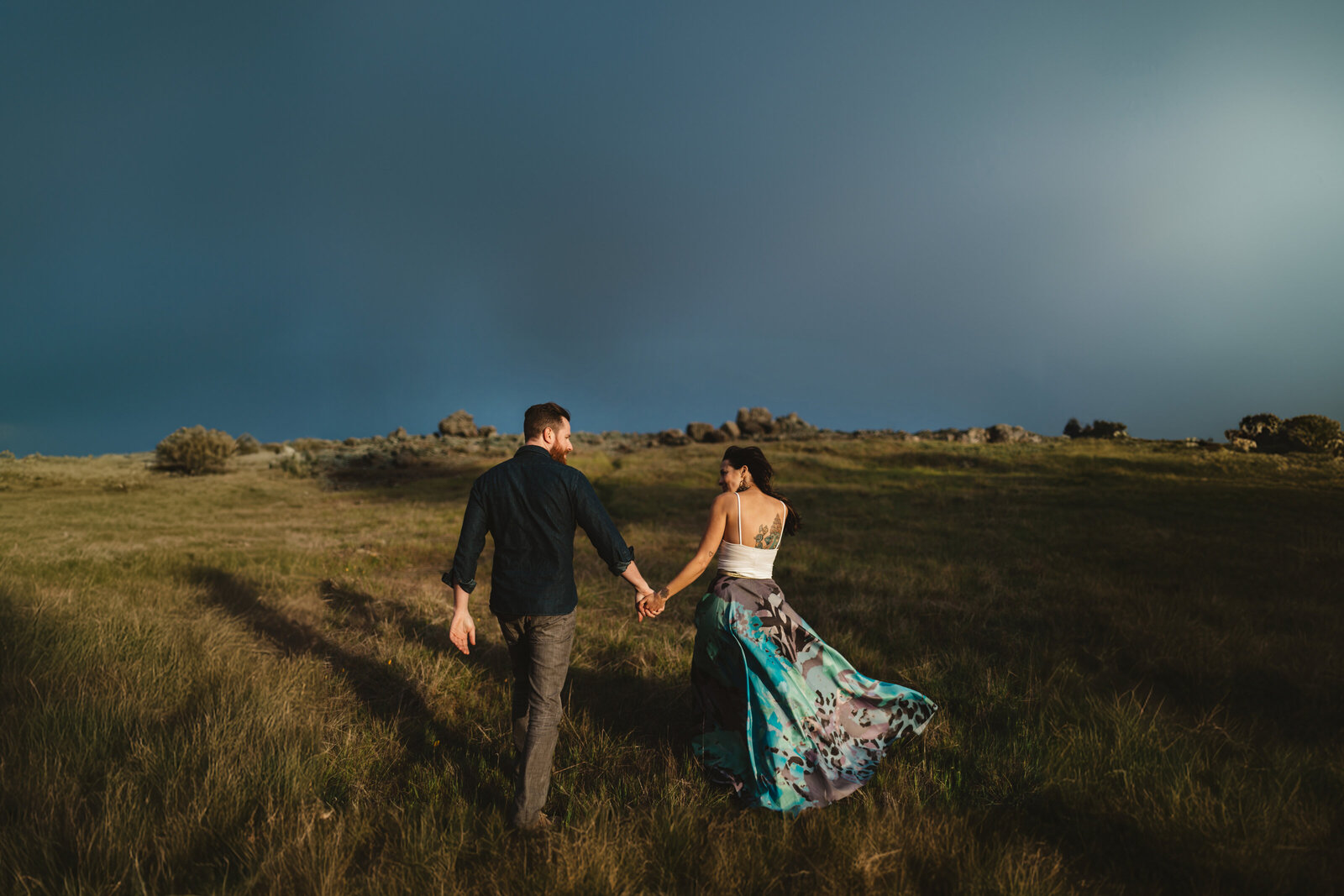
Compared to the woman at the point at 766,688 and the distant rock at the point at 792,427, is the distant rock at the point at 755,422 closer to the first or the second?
the distant rock at the point at 792,427

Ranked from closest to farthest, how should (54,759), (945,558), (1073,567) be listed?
(54,759) < (1073,567) < (945,558)

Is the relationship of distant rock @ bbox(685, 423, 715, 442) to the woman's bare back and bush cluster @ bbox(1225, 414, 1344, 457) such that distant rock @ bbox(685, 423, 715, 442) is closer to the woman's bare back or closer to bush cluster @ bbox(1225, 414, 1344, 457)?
bush cluster @ bbox(1225, 414, 1344, 457)

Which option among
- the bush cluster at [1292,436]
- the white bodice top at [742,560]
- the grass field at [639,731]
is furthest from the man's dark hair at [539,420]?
the bush cluster at [1292,436]

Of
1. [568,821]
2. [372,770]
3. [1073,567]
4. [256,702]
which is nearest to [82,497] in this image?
[256,702]

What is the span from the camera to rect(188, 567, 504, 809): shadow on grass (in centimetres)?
445

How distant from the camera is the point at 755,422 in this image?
75375 millimetres

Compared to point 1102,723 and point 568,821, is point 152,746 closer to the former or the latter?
point 568,821

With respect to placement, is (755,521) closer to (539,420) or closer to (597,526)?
(597,526)

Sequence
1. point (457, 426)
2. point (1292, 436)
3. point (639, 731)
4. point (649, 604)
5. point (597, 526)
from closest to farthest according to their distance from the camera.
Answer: point (597, 526) < point (649, 604) < point (639, 731) < point (1292, 436) < point (457, 426)

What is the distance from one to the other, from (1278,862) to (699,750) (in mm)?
3473

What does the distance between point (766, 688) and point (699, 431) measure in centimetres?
6994

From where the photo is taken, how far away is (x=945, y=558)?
13.8 metres

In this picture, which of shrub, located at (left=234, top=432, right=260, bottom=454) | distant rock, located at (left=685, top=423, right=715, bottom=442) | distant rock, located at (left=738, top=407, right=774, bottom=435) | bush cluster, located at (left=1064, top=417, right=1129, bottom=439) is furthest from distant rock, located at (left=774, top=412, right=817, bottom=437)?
shrub, located at (left=234, top=432, right=260, bottom=454)

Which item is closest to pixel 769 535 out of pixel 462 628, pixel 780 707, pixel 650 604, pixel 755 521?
pixel 755 521
